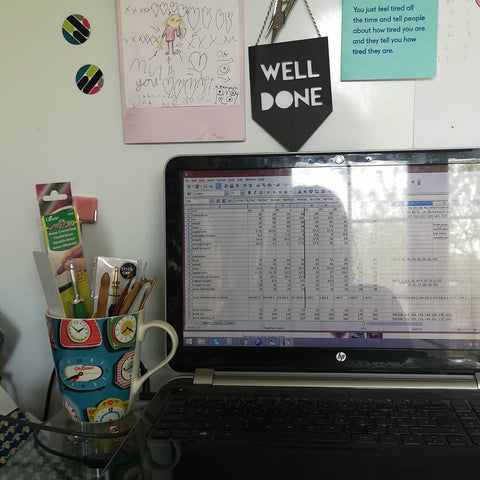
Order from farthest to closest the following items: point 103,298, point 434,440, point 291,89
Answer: point 291,89, point 103,298, point 434,440

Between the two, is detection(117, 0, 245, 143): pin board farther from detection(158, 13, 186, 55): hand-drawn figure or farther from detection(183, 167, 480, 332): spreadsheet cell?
detection(183, 167, 480, 332): spreadsheet cell

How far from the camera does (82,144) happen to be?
700 mm

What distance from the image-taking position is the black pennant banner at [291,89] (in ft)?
Answer: 2.14

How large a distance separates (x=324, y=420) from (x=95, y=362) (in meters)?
0.29

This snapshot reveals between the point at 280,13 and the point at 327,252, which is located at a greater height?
the point at 280,13

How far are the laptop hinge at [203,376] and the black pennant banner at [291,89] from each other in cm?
36

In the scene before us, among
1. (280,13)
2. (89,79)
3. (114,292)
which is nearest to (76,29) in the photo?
(89,79)

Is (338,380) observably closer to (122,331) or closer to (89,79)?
(122,331)

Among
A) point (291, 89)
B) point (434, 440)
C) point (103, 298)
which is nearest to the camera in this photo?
point (434, 440)

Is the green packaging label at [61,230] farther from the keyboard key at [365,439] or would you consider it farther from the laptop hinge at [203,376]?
the keyboard key at [365,439]

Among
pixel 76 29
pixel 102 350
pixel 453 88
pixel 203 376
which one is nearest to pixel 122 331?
pixel 102 350

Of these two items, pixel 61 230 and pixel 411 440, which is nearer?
pixel 411 440

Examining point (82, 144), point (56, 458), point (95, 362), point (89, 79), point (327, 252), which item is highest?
point (89, 79)

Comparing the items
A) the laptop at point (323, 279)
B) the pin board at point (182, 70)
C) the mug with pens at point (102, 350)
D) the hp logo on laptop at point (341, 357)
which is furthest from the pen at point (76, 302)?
the hp logo on laptop at point (341, 357)
